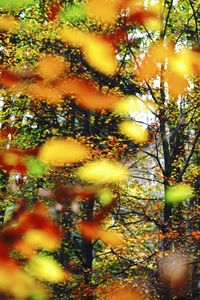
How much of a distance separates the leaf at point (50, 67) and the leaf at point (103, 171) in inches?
133

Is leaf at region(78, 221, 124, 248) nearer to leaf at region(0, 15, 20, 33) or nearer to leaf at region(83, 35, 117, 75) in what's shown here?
leaf at region(83, 35, 117, 75)

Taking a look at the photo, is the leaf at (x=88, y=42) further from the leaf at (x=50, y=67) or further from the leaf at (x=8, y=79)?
the leaf at (x=8, y=79)

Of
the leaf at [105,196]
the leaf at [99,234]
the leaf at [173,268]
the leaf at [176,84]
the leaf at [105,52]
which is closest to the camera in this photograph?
the leaf at [173,268]

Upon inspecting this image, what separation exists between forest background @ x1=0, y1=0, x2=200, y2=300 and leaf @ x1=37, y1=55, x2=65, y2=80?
40 millimetres

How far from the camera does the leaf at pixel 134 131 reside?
39.8ft

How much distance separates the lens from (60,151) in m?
12.6

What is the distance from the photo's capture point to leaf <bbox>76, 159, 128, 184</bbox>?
390 inches

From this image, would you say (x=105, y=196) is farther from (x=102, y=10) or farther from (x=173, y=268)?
(x=102, y=10)

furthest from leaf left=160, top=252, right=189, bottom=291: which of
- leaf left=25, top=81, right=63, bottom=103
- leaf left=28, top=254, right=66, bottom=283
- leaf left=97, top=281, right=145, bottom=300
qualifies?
leaf left=25, top=81, right=63, bottom=103

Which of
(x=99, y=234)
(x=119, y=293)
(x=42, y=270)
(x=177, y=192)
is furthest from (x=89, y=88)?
(x=119, y=293)

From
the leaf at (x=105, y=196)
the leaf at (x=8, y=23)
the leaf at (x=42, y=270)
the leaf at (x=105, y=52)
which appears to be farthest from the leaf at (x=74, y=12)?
the leaf at (x=42, y=270)

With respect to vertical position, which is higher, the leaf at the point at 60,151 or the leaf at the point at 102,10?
the leaf at the point at 102,10

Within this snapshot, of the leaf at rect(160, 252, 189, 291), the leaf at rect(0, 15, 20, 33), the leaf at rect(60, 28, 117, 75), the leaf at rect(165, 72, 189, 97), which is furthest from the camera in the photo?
the leaf at rect(0, 15, 20, 33)

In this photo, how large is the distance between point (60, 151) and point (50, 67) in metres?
2.89
